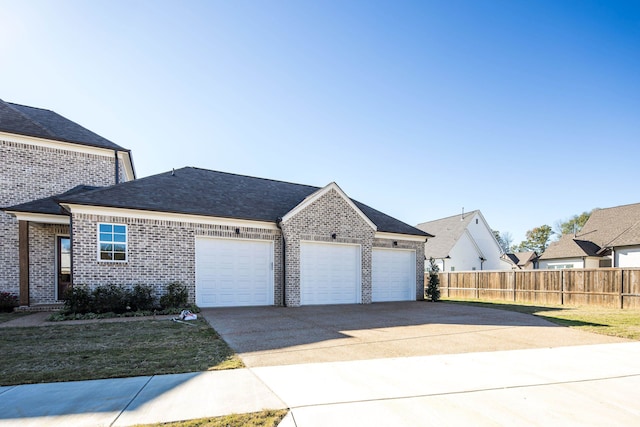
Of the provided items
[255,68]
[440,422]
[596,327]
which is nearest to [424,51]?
[255,68]

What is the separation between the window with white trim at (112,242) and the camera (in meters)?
11.0

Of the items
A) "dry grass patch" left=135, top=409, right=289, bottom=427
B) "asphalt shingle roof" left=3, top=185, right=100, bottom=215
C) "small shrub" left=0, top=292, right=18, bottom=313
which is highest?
"asphalt shingle roof" left=3, top=185, right=100, bottom=215

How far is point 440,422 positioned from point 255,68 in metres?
12.6

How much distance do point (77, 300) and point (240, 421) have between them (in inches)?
371

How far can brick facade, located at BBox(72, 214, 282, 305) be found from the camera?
1076 centimetres

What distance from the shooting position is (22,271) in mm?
12023

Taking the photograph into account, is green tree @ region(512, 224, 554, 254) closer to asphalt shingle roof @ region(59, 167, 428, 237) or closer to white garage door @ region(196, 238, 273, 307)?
asphalt shingle roof @ region(59, 167, 428, 237)

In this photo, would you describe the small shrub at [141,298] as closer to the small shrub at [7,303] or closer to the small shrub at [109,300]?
the small shrub at [109,300]

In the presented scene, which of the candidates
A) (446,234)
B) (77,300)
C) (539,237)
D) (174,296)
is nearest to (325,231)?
(174,296)

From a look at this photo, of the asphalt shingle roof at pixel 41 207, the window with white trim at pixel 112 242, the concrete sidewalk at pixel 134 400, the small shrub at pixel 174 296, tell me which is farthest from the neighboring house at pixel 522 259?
the concrete sidewalk at pixel 134 400

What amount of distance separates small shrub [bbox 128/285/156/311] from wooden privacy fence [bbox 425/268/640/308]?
17.7 meters

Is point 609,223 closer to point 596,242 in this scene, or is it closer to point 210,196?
point 596,242

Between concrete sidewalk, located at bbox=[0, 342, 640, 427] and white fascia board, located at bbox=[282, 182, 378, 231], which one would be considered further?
white fascia board, located at bbox=[282, 182, 378, 231]

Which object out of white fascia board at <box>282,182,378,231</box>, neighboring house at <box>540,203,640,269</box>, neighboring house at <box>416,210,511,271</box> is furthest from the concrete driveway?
neighboring house at <box>416,210,511,271</box>
